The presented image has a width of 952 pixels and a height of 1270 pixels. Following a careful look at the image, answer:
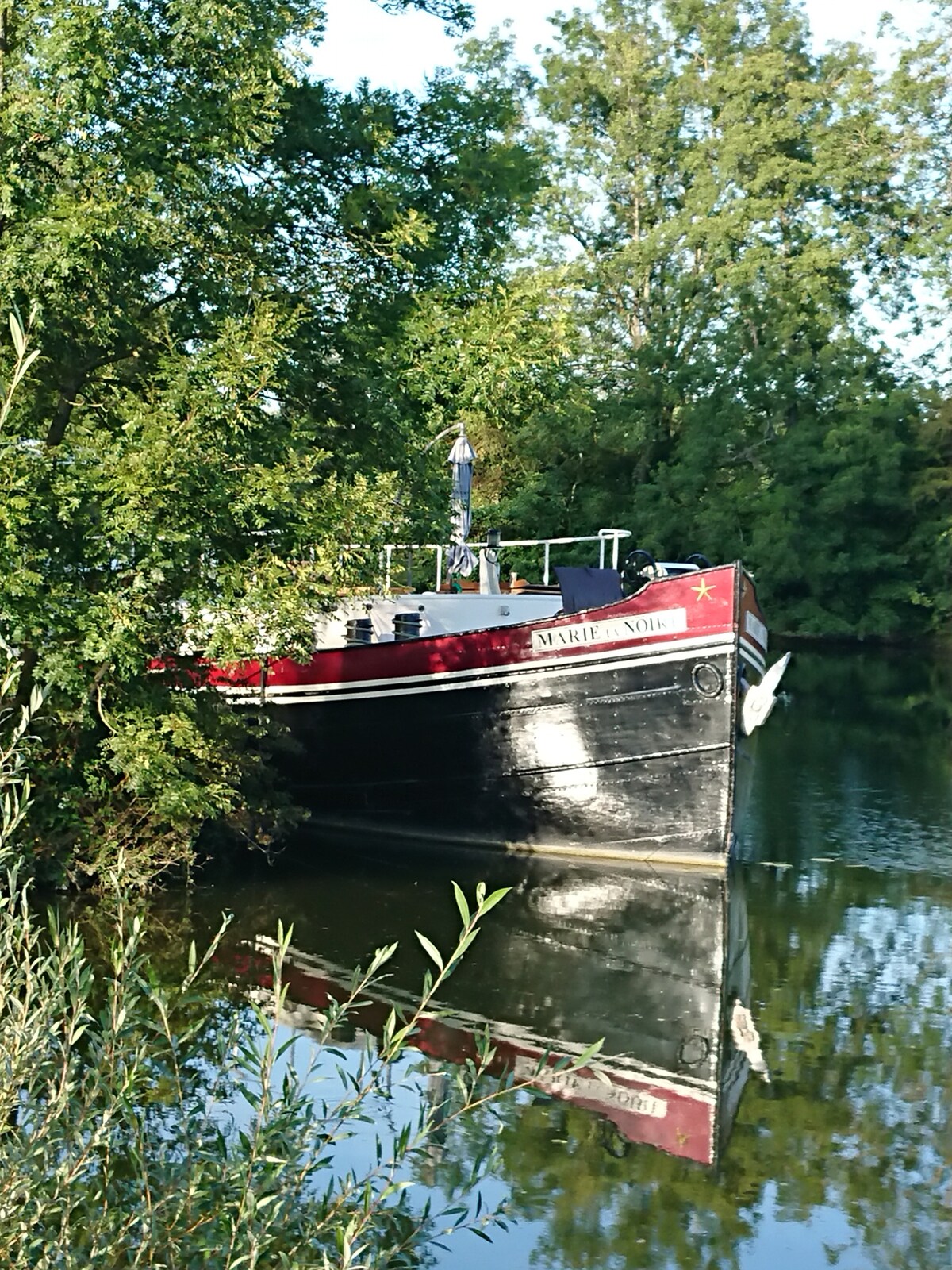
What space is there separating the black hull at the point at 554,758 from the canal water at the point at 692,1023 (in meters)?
0.38

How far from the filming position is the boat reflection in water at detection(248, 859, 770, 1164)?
8672 millimetres

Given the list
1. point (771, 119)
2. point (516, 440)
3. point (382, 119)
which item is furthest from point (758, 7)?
point (382, 119)

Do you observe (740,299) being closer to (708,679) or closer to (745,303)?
(745,303)

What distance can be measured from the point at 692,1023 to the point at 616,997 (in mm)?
617

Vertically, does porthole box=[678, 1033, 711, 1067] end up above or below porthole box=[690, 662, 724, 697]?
below

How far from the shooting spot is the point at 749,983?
10938mm

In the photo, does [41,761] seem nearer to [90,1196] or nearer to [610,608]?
[610,608]

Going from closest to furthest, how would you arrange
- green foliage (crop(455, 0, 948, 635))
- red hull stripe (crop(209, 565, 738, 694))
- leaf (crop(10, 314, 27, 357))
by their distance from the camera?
leaf (crop(10, 314, 27, 357))
red hull stripe (crop(209, 565, 738, 694))
green foliage (crop(455, 0, 948, 635))

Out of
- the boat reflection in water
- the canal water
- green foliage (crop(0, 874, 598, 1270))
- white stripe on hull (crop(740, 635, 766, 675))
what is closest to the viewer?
green foliage (crop(0, 874, 598, 1270))

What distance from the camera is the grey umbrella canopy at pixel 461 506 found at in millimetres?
16109

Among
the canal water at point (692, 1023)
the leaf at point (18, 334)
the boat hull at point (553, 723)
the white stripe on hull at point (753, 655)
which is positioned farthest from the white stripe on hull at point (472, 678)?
the leaf at point (18, 334)

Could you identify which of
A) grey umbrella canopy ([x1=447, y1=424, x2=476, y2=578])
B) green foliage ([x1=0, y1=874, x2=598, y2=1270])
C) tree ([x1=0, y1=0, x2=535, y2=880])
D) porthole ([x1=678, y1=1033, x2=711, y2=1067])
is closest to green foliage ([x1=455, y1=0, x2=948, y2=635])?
grey umbrella canopy ([x1=447, y1=424, x2=476, y2=578])

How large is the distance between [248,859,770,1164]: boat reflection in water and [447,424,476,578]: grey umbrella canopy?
3747 millimetres

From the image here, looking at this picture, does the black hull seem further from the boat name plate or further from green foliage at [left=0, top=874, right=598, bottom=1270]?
green foliage at [left=0, top=874, right=598, bottom=1270]
